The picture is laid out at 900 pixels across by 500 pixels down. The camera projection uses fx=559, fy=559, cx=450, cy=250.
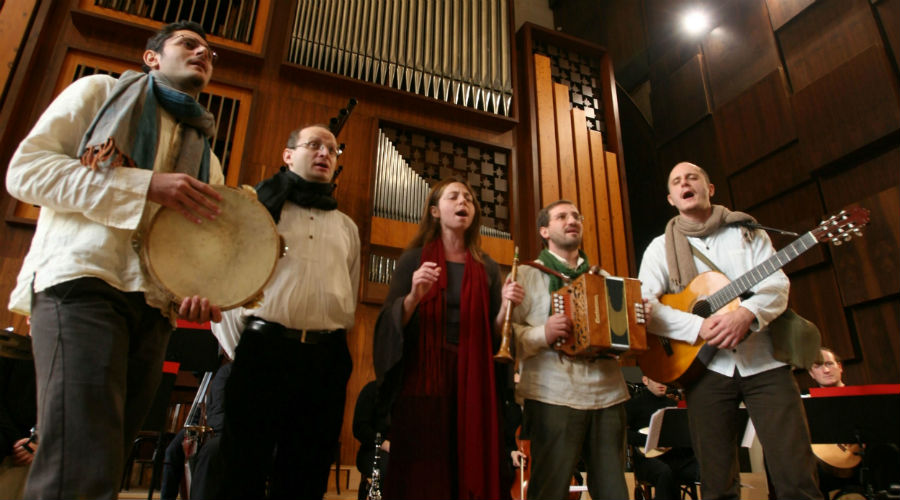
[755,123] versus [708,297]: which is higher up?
[755,123]

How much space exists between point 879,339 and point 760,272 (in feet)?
10.3

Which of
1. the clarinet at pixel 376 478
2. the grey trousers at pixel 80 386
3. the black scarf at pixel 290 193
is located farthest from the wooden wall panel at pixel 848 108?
the grey trousers at pixel 80 386

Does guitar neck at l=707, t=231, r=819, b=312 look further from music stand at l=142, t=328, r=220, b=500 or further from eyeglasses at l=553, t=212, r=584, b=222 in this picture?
music stand at l=142, t=328, r=220, b=500

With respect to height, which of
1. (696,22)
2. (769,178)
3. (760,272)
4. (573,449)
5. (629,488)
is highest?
(696,22)

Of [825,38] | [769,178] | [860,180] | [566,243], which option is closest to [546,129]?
[769,178]

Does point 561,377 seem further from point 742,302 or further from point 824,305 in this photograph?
point 824,305

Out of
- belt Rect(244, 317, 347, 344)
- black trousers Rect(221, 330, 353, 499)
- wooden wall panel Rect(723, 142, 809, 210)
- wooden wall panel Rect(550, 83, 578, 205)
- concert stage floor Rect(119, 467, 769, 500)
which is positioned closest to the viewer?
black trousers Rect(221, 330, 353, 499)

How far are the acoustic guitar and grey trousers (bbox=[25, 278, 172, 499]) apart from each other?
195 centimetres

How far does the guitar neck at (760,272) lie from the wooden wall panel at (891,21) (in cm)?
349

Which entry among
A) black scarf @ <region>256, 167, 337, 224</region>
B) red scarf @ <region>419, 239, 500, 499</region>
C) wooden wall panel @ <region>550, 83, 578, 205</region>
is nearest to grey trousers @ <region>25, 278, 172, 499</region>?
black scarf @ <region>256, 167, 337, 224</region>

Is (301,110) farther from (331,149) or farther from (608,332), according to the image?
(608,332)

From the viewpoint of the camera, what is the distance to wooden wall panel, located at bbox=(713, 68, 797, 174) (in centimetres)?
550

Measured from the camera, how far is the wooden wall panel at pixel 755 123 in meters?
5.50

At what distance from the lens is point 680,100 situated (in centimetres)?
691
